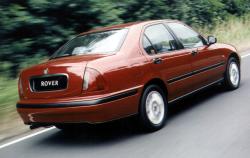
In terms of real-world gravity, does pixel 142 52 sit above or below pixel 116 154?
above

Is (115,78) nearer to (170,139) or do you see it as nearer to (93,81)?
(93,81)

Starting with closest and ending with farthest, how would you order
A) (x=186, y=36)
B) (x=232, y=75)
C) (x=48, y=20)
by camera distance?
(x=186, y=36), (x=232, y=75), (x=48, y=20)

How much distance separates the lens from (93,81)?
20.2 ft

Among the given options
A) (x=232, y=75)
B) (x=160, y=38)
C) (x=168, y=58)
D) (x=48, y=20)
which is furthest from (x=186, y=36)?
(x=48, y=20)

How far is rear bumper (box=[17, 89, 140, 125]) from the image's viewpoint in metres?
6.12

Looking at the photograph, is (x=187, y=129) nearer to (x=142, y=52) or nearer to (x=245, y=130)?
(x=245, y=130)

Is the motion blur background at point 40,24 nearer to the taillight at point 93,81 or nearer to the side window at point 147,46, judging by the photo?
the taillight at point 93,81

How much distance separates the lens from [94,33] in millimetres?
7586

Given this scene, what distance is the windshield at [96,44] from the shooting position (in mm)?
6843

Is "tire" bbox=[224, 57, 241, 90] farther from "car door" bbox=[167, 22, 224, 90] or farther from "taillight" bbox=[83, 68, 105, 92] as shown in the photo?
"taillight" bbox=[83, 68, 105, 92]

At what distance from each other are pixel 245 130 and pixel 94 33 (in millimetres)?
2690

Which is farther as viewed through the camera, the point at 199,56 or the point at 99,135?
the point at 199,56

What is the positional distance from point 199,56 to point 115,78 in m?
2.40

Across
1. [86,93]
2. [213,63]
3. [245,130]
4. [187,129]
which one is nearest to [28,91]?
[86,93]
